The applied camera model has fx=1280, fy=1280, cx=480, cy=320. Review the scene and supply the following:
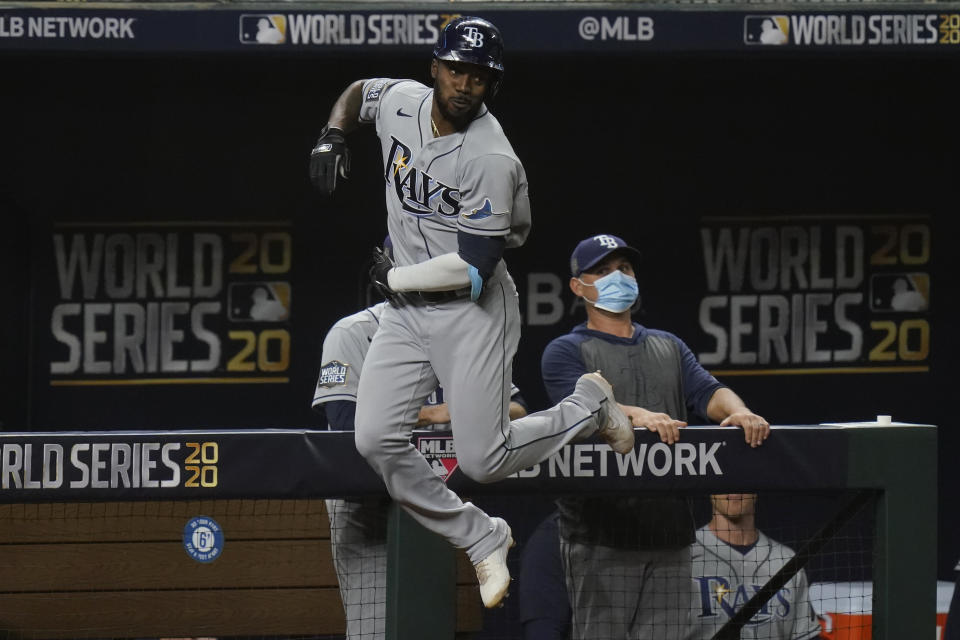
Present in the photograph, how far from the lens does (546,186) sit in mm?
5715

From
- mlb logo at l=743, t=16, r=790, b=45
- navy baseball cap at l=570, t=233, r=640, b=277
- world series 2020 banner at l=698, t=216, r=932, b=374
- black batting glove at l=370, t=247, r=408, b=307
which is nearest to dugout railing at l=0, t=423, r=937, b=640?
black batting glove at l=370, t=247, r=408, b=307

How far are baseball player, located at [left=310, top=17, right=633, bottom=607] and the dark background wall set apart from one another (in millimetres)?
2617

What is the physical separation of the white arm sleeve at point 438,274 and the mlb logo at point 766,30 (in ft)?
7.86

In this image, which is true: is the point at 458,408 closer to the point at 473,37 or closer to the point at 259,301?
the point at 473,37

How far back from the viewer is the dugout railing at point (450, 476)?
9.71ft

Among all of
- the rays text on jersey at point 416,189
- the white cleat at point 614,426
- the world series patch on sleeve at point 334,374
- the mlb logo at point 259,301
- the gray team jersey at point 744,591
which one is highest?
the rays text on jersey at point 416,189

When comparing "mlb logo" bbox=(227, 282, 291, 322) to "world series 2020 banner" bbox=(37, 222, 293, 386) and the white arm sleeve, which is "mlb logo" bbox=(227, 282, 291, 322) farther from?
the white arm sleeve

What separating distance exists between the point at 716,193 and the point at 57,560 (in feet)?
11.2

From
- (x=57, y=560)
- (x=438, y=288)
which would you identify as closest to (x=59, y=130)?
(x=57, y=560)

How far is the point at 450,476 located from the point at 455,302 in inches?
16.9

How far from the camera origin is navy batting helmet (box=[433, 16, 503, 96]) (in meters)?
2.79

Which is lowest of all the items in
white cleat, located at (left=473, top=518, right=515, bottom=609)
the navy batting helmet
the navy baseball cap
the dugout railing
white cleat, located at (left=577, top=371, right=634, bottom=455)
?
white cleat, located at (left=473, top=518, right=515, bottom=609)

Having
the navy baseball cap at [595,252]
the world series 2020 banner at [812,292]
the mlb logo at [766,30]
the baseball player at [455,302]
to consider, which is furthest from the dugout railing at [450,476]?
the world series 2020 banner at [812,292]

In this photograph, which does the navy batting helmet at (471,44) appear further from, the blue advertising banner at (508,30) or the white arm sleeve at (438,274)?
the blue advertising banner at (508,30)
